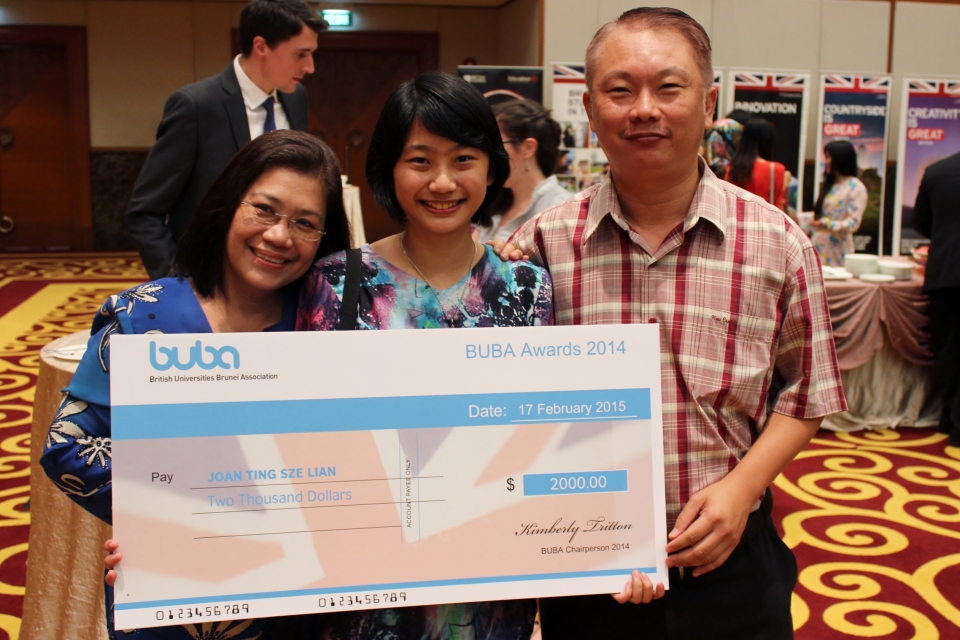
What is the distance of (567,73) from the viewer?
21.0 ft

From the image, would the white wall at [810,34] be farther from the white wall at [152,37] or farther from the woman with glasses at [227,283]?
the woman with glasses at [227,283]

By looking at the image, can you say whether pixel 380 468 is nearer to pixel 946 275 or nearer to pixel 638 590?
pixel 638 590

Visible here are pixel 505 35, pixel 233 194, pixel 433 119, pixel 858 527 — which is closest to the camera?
pixel 433 119

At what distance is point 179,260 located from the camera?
4.54ft

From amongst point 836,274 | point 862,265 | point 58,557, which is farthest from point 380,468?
point 862,265

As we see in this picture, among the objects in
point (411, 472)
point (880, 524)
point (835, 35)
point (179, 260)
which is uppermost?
A: point (835, 35)

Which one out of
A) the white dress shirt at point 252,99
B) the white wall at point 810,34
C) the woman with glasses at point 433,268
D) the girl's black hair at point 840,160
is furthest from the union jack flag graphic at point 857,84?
the woman with glasses at point 433,268

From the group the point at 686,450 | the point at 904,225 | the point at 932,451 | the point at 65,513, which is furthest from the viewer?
the point at 904,225

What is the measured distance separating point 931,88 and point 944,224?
11.7 ft

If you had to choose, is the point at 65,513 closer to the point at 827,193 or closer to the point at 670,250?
the point at 670,250

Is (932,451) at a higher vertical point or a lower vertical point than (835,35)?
lower

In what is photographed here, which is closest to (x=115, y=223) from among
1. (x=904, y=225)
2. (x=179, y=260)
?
(x=904, y=225)

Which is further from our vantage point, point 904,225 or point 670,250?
point 904,225

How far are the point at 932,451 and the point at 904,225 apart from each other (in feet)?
12.9
